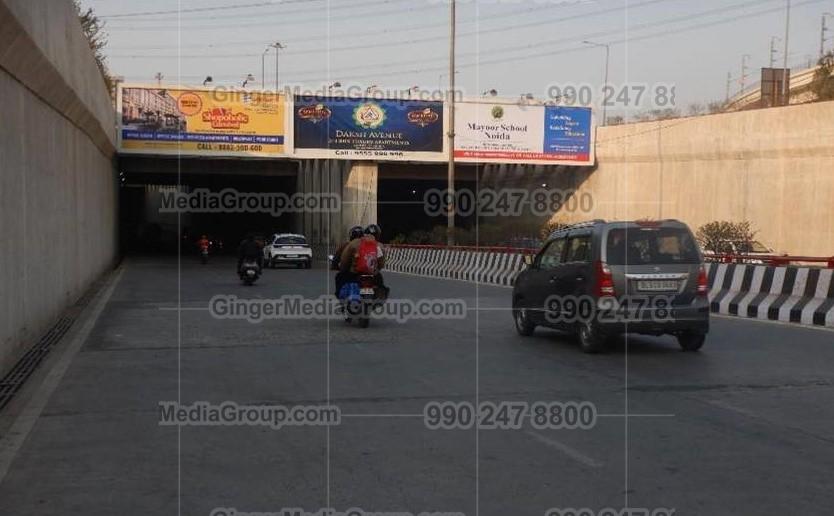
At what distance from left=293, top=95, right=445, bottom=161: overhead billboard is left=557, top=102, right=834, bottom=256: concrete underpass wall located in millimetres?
9936

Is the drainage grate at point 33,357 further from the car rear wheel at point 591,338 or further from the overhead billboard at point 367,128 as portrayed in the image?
the overhead billboard at point 367,128

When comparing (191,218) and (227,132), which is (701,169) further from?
(191,218)

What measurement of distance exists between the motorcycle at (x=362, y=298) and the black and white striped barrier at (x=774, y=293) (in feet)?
23.3

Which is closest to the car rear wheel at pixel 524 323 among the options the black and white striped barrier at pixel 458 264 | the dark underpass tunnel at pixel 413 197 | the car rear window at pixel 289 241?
the black and white striped barrier at pixel 458 264

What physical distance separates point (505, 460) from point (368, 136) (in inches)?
1709

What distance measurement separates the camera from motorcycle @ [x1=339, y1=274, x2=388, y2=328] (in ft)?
52.2

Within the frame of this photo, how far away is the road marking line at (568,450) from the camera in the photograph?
22.2 feet

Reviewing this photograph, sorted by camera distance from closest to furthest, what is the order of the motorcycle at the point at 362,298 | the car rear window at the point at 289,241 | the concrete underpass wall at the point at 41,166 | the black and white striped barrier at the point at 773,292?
the concrete underpass wall at the point at 41,166 < the motorcycle at the point at 362,298 < the black and white striped barrier at the point at 773,292 < the car rear window at the point at 289,241

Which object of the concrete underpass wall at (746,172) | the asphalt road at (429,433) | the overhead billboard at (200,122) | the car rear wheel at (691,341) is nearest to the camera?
the asphalt road at (429,433)

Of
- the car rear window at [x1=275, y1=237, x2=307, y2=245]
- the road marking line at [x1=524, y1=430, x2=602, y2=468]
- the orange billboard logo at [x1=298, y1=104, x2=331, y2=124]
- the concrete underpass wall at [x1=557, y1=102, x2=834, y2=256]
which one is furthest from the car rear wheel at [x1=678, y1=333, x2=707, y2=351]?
the orange billboard logo at [x1=298, y1=104, x2=331, y2=124]

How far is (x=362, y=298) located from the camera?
15930 mm

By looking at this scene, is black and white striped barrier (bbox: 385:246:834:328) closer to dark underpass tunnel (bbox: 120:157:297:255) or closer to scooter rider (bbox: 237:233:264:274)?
scooter rider (bbox: 237:233:264:274)

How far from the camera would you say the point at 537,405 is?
8969 millimetres

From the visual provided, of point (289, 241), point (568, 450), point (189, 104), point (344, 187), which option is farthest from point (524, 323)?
point (344, 187)
